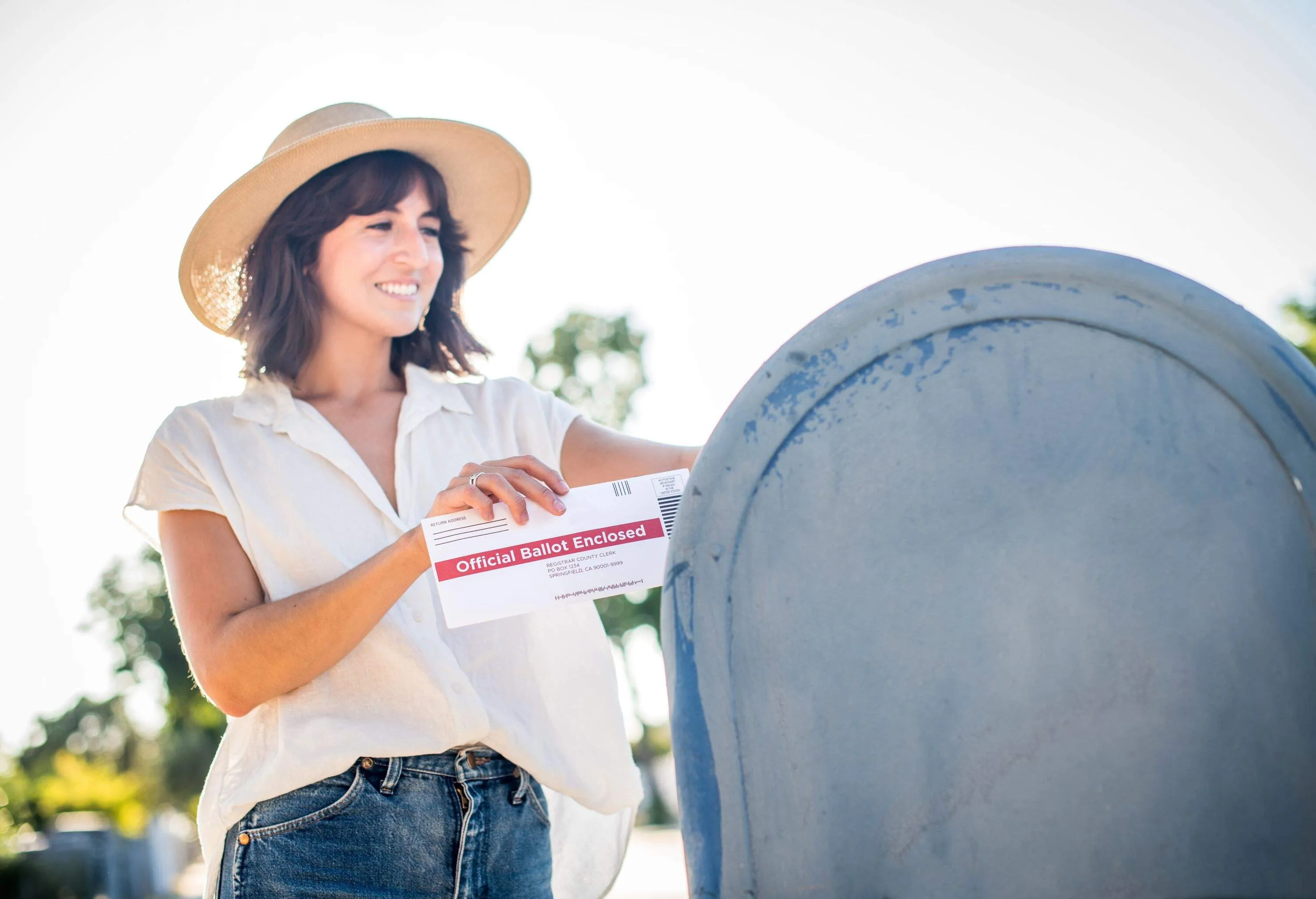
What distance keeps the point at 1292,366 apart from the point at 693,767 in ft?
2.25

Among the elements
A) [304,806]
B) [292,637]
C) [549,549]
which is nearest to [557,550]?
[549,549]

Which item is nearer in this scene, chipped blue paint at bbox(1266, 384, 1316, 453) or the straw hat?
chipped blue paint at bbox(1266, 384, 1316, 453)

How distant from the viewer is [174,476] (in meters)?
1.78

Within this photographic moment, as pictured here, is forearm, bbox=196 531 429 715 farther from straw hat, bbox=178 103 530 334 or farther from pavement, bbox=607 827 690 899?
pavement, bbox=607 827 690 899

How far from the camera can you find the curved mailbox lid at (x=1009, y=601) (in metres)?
0.98

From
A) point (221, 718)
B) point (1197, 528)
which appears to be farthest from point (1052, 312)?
point (221, 718)

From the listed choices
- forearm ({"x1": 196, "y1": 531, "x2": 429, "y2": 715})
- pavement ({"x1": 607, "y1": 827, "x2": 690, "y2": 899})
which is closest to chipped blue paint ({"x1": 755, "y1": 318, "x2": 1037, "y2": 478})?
forearm ({"x1": 196, "y1": 531, "x2": 429, "y2": 715})

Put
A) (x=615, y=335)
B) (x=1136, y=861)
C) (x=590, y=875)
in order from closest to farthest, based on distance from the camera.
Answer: (x=1136, y=861)
(x=590, y=875)
(x=615, y=335)

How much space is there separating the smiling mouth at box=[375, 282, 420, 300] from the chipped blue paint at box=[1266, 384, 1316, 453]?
1511mm

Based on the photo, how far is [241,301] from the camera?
7.66ft

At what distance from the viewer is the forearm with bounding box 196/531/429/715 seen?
5.04 feet

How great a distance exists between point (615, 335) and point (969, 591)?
16454 millimetres

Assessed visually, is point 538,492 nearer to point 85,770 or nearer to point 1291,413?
point 1291,413

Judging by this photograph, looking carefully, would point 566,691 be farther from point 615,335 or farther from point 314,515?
point 615,335
